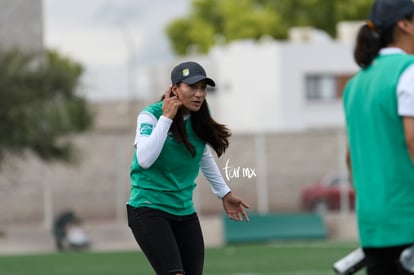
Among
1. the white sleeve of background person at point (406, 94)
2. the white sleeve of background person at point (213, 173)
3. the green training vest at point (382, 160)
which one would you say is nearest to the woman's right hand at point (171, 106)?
the white sleeve of background person at point (213, 173)

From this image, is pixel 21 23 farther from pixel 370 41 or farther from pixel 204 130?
pixel 370 41

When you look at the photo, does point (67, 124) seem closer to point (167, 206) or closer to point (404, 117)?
point (167, 206)

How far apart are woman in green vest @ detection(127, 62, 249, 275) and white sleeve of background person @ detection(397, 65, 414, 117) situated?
7.33 ft

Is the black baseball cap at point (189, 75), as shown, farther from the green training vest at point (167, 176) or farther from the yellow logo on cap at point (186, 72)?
the green training vest at point (167, 176)

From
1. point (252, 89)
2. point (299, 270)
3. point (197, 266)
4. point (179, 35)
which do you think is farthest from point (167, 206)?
point (179, 35)

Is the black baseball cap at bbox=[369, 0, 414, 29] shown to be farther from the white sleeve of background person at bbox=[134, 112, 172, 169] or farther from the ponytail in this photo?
the white sleeve of background person at bbox=[134, 112, 172, 169]

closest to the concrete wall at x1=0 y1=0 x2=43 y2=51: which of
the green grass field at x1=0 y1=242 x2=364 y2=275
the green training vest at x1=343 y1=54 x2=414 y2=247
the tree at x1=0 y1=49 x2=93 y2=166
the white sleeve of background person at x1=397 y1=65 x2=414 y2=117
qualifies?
the tree at x1=0 y1=49 x2=93 y2=166

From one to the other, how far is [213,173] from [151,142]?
0.82 m

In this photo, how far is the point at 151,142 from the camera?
7.90 m

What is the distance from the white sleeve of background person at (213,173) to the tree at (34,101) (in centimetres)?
3139

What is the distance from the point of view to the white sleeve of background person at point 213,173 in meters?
8.55

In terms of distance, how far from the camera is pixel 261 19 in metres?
104

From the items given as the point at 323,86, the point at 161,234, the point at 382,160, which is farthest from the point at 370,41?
the point at 323,86

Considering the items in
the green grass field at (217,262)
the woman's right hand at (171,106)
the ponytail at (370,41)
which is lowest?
the green grass field at (217,262)
